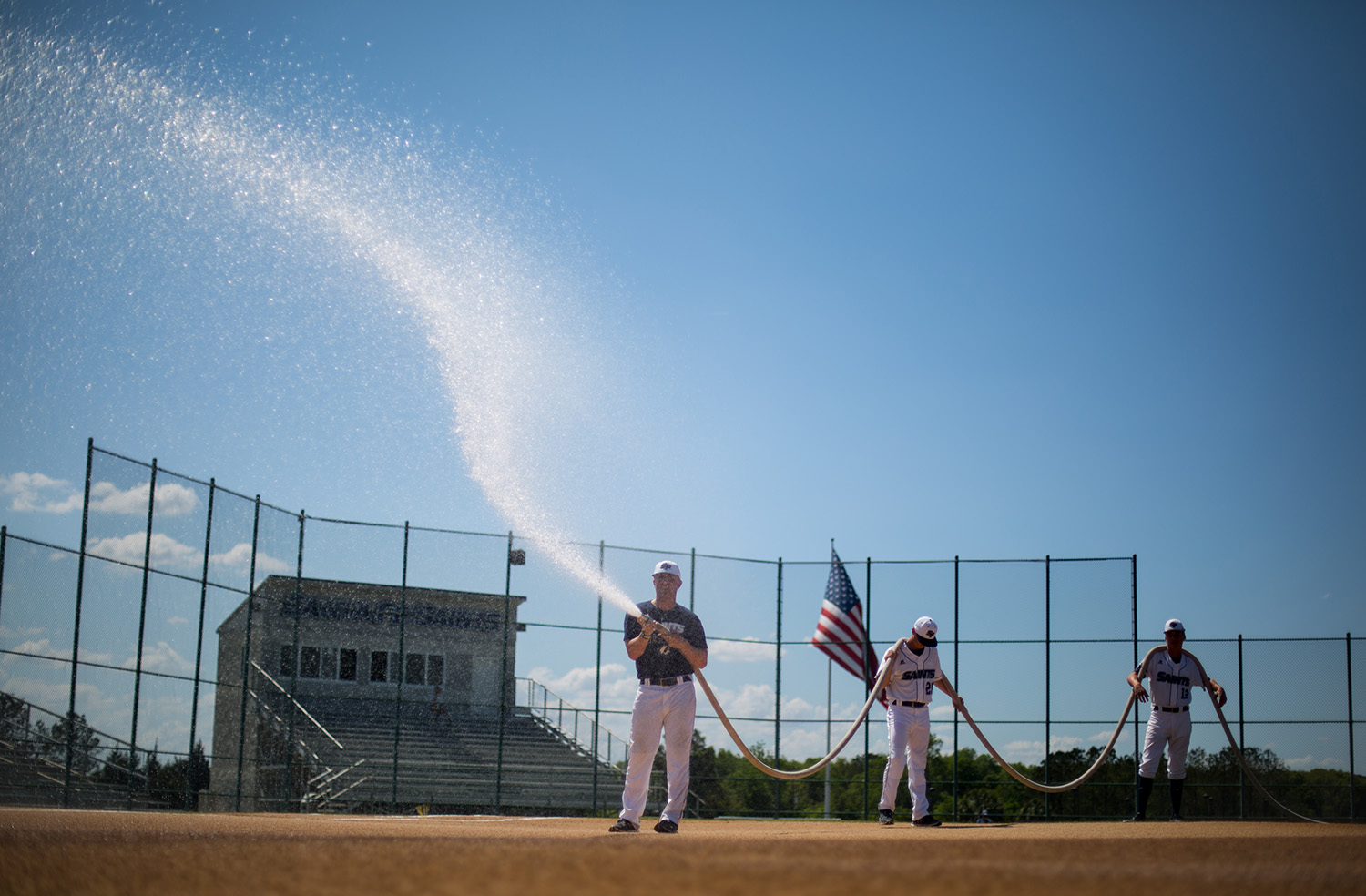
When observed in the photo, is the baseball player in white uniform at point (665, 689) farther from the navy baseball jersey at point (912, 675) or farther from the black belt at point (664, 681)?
the navy baseball jersey at point (912, 675)

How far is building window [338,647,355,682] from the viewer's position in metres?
24.3

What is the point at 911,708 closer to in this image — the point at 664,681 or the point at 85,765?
the point at 664,681

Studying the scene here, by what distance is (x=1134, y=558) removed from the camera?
19.6 meters

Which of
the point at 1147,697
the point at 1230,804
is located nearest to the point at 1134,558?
the point at 1230,804

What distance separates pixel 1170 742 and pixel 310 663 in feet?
72.4

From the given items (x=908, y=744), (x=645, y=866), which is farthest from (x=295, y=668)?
(x=645, y=866)

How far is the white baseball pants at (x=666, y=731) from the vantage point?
8633mm

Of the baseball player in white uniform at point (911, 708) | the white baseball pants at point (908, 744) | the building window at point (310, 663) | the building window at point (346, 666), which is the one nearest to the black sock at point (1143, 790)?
the baseball player in white uniform at point (911, 708)

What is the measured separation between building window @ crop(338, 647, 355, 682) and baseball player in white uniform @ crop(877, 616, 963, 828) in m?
15.2

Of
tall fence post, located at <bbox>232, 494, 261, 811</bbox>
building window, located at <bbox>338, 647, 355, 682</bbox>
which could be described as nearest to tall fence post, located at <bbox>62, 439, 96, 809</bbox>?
tall fence post, located at <bbox>232, 494, 261, 811</bbox>

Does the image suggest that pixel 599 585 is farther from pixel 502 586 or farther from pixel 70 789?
pixel 70 789

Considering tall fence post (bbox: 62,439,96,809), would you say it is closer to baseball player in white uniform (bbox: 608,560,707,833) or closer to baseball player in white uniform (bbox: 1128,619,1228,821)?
baseball player in white uniform (bbox: 608,560,707,833)

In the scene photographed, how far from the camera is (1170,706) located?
42.0 ft

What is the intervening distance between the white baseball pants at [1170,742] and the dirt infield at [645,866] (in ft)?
20.9
